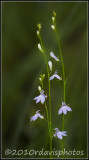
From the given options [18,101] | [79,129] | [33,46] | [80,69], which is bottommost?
[79,129]

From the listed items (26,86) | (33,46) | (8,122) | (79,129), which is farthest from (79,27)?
(8,122)

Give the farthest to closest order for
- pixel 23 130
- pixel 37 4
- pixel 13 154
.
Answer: pixel 37 4 → pixel 23 130 → pixel 13 154

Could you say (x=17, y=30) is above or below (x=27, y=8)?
below

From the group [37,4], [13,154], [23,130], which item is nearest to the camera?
[13,154]

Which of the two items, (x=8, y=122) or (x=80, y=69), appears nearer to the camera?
(x=80, y=69)

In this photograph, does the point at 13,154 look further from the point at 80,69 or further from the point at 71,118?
the point at 80,69

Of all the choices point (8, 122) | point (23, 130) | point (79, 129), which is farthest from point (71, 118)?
point (8, 122)

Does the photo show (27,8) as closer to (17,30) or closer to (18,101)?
(17,30)
